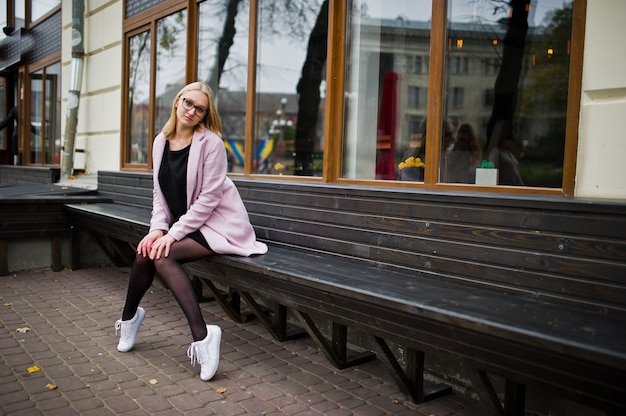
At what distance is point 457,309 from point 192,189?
6.83ft

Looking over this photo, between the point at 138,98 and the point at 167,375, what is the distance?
17.0 feet

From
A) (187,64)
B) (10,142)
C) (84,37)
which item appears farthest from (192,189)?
(10,142)

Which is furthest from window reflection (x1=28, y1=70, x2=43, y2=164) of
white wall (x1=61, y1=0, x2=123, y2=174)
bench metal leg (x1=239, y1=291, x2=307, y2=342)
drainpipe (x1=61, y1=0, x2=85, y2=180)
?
bench metal leg (x1=239, y1=291, x2=307, y2=342)

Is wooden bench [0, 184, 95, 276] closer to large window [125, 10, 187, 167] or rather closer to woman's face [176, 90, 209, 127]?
large window [125, 10, 187, 167]

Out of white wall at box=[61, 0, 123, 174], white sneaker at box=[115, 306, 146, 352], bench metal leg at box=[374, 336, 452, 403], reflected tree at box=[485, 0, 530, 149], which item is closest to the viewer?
bench metal leg at box=[374, 336, 452, 403]

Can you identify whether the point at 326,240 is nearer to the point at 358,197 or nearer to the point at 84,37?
the point at 358,197

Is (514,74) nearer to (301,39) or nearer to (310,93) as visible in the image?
(310,93)

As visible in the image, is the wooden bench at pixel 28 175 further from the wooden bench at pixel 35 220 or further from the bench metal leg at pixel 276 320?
the bench metal leg at pixel 276 320

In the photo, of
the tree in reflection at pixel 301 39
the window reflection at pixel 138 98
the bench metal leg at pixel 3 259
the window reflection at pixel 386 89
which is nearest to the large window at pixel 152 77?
the window reflection at pixel 138 98

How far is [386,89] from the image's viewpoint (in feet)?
21.0

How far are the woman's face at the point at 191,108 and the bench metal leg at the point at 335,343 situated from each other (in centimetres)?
149

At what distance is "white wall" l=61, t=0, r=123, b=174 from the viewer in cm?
822

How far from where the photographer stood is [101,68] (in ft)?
28.4

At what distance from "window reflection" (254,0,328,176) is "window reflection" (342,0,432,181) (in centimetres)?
76
